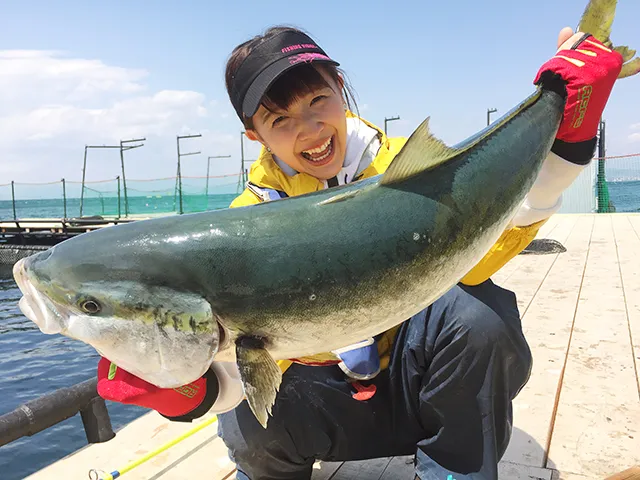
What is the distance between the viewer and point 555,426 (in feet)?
9.33

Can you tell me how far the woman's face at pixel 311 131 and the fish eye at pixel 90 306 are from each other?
1093 mm

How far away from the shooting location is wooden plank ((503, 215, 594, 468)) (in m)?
2.67

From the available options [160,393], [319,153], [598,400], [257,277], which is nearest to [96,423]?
[160,393]

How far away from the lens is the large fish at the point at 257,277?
1611 mm

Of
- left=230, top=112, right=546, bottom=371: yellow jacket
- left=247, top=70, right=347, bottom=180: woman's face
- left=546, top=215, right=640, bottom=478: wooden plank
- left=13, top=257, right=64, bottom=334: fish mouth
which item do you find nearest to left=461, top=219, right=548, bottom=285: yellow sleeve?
left=230, top=112, right=546, bottom=371: yellow jacket

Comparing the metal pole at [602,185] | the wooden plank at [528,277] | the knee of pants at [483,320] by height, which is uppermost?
the knee of pants at [483,320]

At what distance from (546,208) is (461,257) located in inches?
22.2

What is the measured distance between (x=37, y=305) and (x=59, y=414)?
185 centimetres

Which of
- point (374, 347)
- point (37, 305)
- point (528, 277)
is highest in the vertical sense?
point (37, 305)

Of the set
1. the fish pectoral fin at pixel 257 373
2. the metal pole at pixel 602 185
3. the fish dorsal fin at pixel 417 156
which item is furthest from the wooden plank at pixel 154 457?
the metal pole at pixel 602 185

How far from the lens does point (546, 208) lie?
211 centimetres

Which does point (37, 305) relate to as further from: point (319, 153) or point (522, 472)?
point (522, 472)

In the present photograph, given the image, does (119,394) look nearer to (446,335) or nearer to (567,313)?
(446,335)

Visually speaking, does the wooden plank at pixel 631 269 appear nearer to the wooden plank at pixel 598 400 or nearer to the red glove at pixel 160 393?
the wooden plank at pixel 598 400
